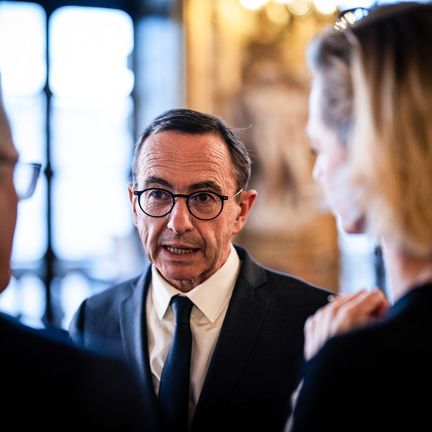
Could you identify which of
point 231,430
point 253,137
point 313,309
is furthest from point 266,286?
point 253,137

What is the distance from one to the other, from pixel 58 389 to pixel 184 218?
159cm

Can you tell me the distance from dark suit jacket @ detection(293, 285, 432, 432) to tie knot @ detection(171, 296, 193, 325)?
1.43 meters

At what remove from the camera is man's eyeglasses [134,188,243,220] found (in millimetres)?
3170

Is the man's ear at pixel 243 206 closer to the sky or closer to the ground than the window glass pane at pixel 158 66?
closer to the ground

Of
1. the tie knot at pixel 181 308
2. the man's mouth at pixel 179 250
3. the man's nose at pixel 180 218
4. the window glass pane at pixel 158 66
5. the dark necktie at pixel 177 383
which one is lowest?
the dark necktie at pixel 177 383

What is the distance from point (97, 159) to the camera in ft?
32.8

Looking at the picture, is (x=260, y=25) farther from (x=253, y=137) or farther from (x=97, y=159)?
(x=97, y=159)

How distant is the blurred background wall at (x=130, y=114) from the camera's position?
8.87 meters

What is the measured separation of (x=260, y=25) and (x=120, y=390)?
26.3 feet

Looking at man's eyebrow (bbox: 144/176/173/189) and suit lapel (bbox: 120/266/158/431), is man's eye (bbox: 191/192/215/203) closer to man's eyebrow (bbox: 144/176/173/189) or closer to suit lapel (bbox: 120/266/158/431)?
man's eyebrow (bbox: 144/176/173/189)

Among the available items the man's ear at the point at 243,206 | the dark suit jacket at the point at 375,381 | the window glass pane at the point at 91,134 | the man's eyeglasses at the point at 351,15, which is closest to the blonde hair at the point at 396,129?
the dark suit jacket at the point at 375,381

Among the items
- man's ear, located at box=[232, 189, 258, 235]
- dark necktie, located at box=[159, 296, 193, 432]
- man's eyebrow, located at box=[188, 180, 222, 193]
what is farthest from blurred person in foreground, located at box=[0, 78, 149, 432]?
man's ear, located at box=[232, 189, 258, 235]

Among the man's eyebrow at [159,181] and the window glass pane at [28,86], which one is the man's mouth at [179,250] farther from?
the window glass pane at [28,86]

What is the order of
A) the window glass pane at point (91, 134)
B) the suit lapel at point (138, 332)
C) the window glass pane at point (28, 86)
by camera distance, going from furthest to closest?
1. the window glass pane at point (91, 134)
2. the window glass pane at point (28, 86)
3. the suit lapel at point (138, 332)
